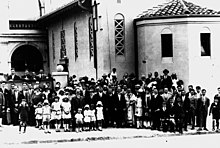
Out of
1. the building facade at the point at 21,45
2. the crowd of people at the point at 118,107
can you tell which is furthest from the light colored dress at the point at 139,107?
the building facade at the point at 21,45

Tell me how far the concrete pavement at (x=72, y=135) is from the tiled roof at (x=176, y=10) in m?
7.01

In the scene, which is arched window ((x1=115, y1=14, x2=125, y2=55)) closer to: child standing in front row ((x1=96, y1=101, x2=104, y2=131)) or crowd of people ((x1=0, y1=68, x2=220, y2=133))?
crowd of people ((x1=0, y1=68, x2=220, y2=133))

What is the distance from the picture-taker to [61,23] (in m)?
32.4

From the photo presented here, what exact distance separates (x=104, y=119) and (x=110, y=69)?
5.30m

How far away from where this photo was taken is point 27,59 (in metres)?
37.3

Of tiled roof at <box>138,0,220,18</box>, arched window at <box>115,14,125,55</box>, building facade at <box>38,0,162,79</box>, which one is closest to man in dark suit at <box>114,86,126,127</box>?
building facade at <box>38,0,162,79</box>

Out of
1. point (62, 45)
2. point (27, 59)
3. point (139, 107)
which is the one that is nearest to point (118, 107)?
point (139, 107)

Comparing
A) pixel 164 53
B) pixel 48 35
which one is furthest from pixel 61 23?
pixel 164 53

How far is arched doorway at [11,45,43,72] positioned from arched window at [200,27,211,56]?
677 inches

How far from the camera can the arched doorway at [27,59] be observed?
3700cm

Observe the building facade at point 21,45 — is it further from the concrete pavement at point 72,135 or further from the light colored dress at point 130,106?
the light colored dress at point 130,106

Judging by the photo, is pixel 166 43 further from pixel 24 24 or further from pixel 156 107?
pixel 24 24

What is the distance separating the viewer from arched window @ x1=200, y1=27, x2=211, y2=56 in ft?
76.2

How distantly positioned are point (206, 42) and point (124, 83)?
5095 mm
